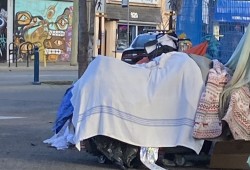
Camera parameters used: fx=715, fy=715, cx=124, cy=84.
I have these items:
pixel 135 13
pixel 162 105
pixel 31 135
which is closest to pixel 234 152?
pixel 162 105

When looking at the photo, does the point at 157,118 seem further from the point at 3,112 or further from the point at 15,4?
the point at 15,4

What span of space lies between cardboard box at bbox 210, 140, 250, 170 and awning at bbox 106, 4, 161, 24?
34814 mm

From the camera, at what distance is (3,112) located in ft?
43.6

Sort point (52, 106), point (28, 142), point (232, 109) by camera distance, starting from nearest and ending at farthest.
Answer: point (232, 109) → point (28, 142) → point (52, 106)

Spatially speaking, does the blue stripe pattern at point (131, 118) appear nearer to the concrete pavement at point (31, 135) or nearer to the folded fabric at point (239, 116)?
the folded fabric at point (239, 116)

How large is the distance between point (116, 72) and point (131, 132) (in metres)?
0.68

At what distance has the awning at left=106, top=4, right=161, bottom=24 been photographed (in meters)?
43.0

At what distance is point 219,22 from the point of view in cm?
1077

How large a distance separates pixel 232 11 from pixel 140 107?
12.6ft

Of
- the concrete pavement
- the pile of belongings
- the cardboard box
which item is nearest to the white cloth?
the pile of belongings

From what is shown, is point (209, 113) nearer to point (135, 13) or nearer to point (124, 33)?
point (124, 33)

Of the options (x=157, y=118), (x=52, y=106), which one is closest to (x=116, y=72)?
(x=157, y=118)

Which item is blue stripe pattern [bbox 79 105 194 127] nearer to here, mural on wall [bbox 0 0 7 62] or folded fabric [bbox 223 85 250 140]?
folded fabric [bbox 223 85 250 140]

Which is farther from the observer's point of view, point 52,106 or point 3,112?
point 52,106
